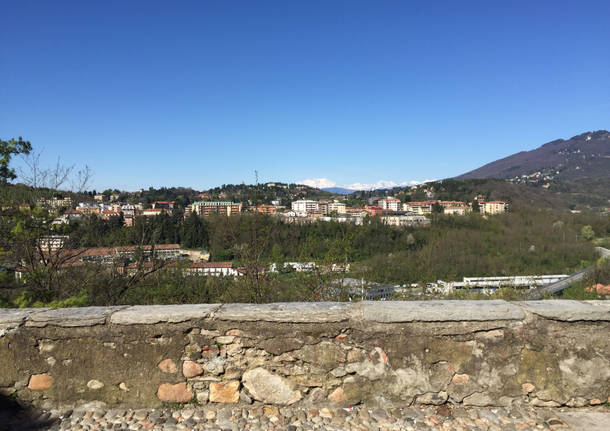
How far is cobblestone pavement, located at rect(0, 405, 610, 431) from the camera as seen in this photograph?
1777mm

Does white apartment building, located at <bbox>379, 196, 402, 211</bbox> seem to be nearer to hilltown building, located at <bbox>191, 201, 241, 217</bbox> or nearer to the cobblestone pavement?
hilltown building, located at <bbox>191, 201, 241, 217</bbox>

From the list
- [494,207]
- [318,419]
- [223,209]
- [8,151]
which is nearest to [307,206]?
[494,207]

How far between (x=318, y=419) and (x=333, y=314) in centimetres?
54

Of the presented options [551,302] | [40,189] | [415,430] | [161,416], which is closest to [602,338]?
[551,302]

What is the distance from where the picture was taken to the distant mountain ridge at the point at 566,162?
Answer: 9225 cm

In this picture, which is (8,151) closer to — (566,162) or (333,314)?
(333,314)

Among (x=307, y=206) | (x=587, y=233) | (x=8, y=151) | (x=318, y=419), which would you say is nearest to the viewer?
(x=318, y=419)

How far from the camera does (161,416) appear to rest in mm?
1884

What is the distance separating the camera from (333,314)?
1964 millimetres

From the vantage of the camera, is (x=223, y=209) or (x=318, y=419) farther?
(x=223, y=209)

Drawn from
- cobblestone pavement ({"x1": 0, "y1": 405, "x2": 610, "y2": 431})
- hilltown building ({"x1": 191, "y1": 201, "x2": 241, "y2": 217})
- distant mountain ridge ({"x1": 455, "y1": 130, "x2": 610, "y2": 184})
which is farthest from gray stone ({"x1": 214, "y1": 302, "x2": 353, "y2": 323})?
distant mountain ridge ({"x1": 455, "y1": 130, "x2": 610, "y2": 184})

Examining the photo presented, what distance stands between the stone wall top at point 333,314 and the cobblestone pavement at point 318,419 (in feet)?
1.58

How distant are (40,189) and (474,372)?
5727mm

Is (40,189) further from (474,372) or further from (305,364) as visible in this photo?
(474,372)
